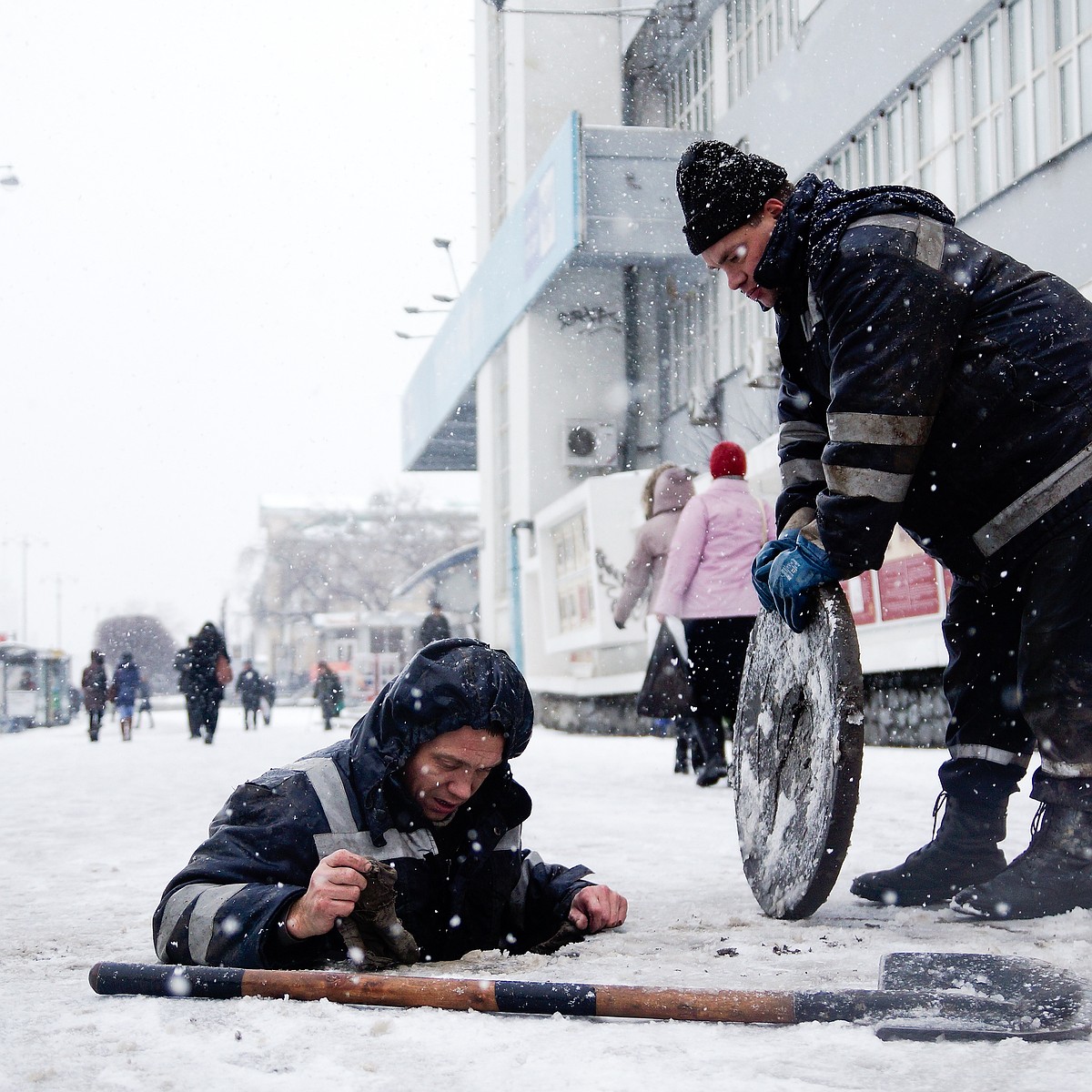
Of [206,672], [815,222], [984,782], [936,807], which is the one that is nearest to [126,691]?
[206,672]

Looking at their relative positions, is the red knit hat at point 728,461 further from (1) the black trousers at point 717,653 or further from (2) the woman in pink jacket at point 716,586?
(1) the black trousers at point 717,653

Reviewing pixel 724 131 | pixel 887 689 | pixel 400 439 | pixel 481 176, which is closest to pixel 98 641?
pixel 400 439

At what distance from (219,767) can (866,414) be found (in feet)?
29.6

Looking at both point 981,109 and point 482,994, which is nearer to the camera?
point 482,994

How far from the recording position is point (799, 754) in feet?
10.6

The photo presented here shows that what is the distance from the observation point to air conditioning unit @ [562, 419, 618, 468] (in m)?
22.2

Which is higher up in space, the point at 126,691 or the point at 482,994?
the point at 126,691

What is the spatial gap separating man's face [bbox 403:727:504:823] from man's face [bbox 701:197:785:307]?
49.2 inches

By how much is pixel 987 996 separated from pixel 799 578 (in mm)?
1187

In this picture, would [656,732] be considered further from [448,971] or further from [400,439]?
[400,439]

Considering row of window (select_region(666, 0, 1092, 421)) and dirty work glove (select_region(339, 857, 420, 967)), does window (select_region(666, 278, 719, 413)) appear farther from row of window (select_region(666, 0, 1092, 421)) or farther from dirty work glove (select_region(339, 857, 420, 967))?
dirty work glove (select_region(339, 857, 420, 967))

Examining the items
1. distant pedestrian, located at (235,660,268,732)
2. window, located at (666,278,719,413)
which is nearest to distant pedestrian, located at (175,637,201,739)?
distant pedestrian, located at (235,660,268,732)

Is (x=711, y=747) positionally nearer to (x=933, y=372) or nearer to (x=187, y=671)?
(x=933, y=372)

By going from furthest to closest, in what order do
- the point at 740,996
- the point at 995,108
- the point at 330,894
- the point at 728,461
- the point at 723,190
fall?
1. the point at 995,108
2. the point at 728,461
3. the point at 723,190
4. the point at 330,894
5. the point at 740,996
